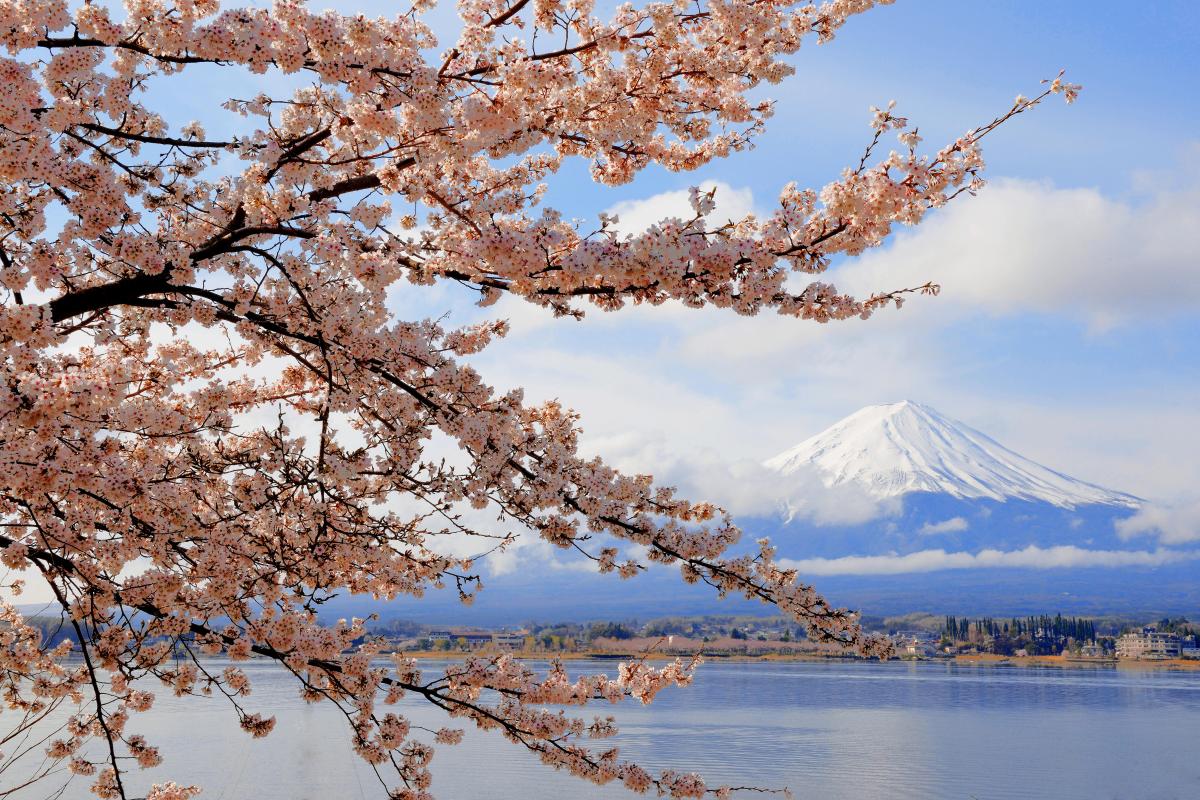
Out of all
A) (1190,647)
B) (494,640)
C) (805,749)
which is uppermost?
(494,640)

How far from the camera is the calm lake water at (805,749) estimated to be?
28.2 meters

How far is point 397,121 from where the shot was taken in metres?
3.83

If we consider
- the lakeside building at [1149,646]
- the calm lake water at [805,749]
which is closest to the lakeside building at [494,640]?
the calm lake water at [805,749]

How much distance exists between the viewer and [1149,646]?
101m

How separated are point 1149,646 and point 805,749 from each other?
81.3m

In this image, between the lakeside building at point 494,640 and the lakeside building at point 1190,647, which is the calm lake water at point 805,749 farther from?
the lakeside building at point 1190,647

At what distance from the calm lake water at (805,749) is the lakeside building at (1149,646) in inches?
1640

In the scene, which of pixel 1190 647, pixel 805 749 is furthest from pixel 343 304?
pixel 1190 647

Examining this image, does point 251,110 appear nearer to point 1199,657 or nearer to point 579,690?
point 579,690

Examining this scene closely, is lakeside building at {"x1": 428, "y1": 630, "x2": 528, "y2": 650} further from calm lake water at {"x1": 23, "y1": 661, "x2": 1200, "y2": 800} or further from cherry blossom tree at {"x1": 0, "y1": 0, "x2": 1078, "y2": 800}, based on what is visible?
calm lake water at {"x1": 23, "y1": 661, "x2": 1200, "y2": 800}

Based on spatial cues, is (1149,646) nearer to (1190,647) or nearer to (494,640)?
(1190,647)

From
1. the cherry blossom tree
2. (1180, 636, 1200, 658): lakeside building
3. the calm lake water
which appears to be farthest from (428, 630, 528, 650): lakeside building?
(1180, 636, 1200, 658): lakeside building

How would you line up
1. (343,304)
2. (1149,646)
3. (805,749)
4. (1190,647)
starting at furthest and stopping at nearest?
(1190,647) → (1149,646) → (805,749) → (343,304)

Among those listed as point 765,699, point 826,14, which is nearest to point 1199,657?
point 765,699
